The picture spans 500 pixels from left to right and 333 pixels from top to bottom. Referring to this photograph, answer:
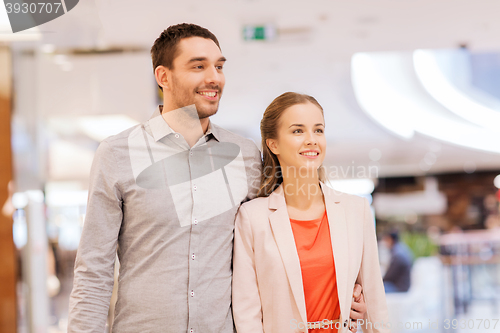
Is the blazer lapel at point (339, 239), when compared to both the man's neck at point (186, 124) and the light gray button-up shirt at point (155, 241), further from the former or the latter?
the man's neck at point (186, 124)

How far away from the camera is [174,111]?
71.9 inches

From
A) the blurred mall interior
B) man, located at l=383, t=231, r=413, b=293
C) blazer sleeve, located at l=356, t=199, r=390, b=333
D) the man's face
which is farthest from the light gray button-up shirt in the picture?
man, located at l=383, t=231, r=413, b=293

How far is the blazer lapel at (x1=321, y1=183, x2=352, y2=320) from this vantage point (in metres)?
1.71

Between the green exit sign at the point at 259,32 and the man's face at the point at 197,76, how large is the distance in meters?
2.82

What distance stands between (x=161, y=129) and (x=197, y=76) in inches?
10.5

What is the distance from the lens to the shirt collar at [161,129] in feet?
5.94

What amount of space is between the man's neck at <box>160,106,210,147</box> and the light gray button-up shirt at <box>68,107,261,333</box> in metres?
0.04

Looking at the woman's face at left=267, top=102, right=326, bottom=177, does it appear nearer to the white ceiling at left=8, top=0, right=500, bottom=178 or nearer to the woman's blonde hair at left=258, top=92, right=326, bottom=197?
the woman's blonde hair at left=258, top=92, right=326, bottom=197

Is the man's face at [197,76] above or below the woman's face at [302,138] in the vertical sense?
above

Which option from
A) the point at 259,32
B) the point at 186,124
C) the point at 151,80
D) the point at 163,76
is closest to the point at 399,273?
the point at 259,32

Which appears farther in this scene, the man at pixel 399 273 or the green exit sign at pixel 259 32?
the man at pixel 399 273

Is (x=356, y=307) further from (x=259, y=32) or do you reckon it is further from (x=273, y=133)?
(x=259, y=32)

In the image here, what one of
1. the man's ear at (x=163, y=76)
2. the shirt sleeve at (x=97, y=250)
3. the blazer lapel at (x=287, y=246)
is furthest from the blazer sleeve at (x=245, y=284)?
the man's ear at (x=163, y=76)

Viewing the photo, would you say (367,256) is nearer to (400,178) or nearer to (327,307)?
(327,307)
